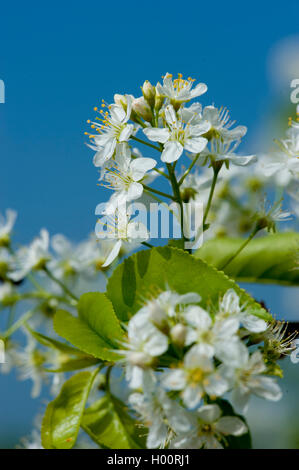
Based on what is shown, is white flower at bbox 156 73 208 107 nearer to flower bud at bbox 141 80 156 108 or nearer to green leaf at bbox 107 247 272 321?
flower bud at bbox 141 80 156 108

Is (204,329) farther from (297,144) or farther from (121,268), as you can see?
(297,144)

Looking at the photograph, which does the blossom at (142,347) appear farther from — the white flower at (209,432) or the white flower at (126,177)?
the white flower at (126,177)

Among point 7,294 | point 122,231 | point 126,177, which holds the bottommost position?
point 7,294

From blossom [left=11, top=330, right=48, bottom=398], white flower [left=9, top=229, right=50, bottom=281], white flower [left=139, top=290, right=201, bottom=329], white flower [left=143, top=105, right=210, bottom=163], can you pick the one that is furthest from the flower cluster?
blossom [left=11, top=330, right=48, bottom=398]

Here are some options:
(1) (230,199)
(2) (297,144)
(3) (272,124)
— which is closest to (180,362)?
(2) (297,144)

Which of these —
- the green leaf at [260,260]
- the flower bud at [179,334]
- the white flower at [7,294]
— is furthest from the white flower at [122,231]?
the white flower at [7,294]

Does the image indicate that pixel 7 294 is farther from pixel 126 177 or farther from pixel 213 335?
pixel 213 335

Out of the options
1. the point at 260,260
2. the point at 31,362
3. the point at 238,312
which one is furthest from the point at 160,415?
the point at 31,362
